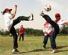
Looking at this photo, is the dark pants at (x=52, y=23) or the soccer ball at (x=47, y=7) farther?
the soccer ball at (x=47, y=7)

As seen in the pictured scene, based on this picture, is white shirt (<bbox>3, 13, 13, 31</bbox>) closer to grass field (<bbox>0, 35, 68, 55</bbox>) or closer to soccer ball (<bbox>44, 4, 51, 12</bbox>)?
grass field (<bbox>0, 35, 68, 55</bbox>)

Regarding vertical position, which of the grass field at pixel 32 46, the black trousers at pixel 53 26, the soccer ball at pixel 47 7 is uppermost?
the soccer ball at pixel 47 7

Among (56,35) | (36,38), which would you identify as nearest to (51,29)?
(56,35)

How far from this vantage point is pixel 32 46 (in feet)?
52.3

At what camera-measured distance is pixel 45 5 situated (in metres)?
15.4

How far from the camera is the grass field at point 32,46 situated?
15.2m

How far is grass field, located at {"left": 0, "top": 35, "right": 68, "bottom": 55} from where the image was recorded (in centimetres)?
1524

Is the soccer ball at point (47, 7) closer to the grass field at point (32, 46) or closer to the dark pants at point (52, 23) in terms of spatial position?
the dark pants at point (52, 23)

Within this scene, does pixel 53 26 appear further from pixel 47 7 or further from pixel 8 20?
pixel 8 20

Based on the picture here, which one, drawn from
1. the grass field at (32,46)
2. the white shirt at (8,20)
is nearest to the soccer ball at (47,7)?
the white shirt at (8,20)

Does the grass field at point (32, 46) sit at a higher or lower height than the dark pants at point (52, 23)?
lower

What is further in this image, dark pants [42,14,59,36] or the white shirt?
the white shirt

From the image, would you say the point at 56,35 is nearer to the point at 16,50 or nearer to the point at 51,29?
the point at 51,29

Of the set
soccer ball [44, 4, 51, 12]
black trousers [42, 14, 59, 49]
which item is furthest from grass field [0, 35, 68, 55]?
soccer ball [44, 4, 51, 12]
